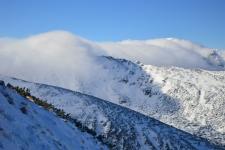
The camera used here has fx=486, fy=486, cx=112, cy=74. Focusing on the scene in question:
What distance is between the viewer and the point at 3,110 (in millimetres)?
30609

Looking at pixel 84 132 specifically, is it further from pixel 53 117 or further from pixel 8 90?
pixel 8 90

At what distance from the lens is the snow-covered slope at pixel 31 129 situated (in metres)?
28.5

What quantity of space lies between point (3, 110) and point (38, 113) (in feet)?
18.9

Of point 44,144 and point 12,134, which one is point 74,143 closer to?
point 44,144

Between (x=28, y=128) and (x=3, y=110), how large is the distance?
6.52 feet

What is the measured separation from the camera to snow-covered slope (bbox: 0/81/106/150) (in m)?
28.5

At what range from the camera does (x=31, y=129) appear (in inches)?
1238

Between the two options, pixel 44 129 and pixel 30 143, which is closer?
pixel 30 143

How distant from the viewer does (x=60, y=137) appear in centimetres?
3512

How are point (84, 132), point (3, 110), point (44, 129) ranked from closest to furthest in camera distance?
point (3, 110)
point (44, 129)
point (84, 132)

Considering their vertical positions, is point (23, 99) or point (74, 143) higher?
point (23, 99)

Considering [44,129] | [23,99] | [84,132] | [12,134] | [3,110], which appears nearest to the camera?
[12,134]

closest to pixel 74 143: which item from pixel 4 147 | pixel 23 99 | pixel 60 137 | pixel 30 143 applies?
pixel 60 137

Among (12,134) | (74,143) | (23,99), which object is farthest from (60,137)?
(12,134)
